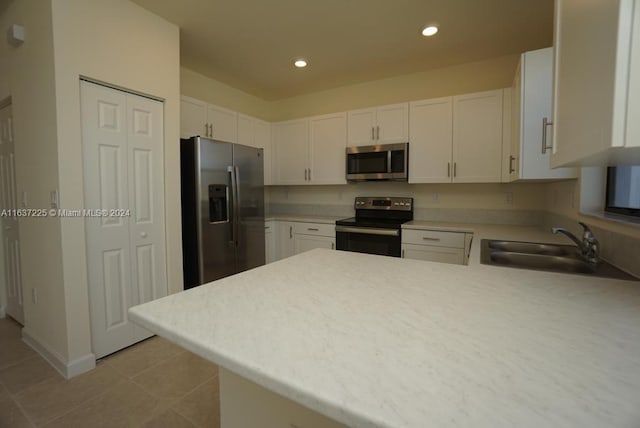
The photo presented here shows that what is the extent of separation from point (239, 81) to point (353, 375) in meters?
3.81

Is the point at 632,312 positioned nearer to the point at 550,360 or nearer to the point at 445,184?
the point at 550,360

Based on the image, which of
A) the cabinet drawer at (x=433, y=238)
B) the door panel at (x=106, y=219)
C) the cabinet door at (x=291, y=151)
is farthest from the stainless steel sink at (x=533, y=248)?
the door panel at (x=106, y=219)

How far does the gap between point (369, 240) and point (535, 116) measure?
1725 mm

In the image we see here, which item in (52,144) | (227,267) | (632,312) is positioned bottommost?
(227,267)

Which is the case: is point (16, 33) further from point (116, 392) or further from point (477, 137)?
point (477, 137)

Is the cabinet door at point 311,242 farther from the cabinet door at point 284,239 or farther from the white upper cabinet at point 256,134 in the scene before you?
the white upper cabinet at point 256,134

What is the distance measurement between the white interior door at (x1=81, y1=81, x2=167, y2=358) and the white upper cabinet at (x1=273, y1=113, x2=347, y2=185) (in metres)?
1.83

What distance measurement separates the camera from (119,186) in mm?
2125

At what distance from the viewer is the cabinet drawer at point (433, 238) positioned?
2.77 metres

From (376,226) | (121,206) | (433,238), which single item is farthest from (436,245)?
(121,206)

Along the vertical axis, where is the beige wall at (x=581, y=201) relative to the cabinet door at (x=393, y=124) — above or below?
below

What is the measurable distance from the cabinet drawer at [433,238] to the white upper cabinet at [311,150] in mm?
1090

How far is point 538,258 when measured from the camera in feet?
5.77

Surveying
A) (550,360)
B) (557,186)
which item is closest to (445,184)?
(557,186)
